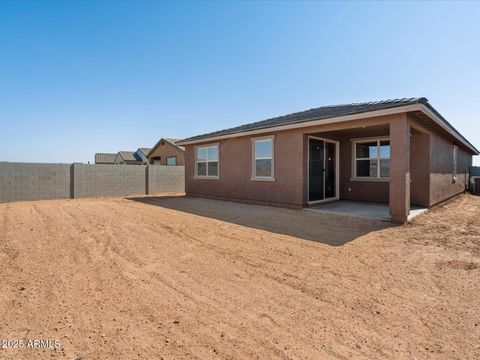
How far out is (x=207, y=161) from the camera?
12.7 meters

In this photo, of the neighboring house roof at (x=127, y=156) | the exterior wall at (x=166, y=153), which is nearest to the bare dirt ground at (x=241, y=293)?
the exterior wall at (x=166, y=153)

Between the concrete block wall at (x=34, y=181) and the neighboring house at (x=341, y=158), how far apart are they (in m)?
7.41

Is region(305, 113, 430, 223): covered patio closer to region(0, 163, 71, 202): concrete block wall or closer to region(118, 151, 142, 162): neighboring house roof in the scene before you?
region(0, 163, 71, 202): concrete block wall

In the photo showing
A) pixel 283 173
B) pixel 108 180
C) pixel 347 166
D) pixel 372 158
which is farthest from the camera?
pixel 108 180

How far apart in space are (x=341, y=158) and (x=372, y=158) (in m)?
1.17

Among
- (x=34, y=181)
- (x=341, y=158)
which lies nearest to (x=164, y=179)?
(x=34, y=181)

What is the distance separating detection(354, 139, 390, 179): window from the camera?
31.5ft

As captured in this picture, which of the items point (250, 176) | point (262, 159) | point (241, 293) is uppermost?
point (262, 159)

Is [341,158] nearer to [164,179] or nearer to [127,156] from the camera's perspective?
[164,179]

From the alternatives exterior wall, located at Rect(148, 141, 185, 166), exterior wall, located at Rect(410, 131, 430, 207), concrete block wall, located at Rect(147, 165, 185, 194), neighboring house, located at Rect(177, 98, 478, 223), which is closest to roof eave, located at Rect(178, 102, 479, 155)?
neighboring house, located at Rect(177, 98, 478, 223)

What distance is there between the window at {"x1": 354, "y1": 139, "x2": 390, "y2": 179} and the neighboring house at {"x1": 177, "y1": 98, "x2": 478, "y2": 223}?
3 centimetres

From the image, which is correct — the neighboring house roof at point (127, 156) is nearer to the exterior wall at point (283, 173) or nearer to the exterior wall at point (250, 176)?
the exterior wall at point (250, 176)

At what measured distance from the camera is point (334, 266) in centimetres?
371

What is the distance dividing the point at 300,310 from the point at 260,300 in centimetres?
43
